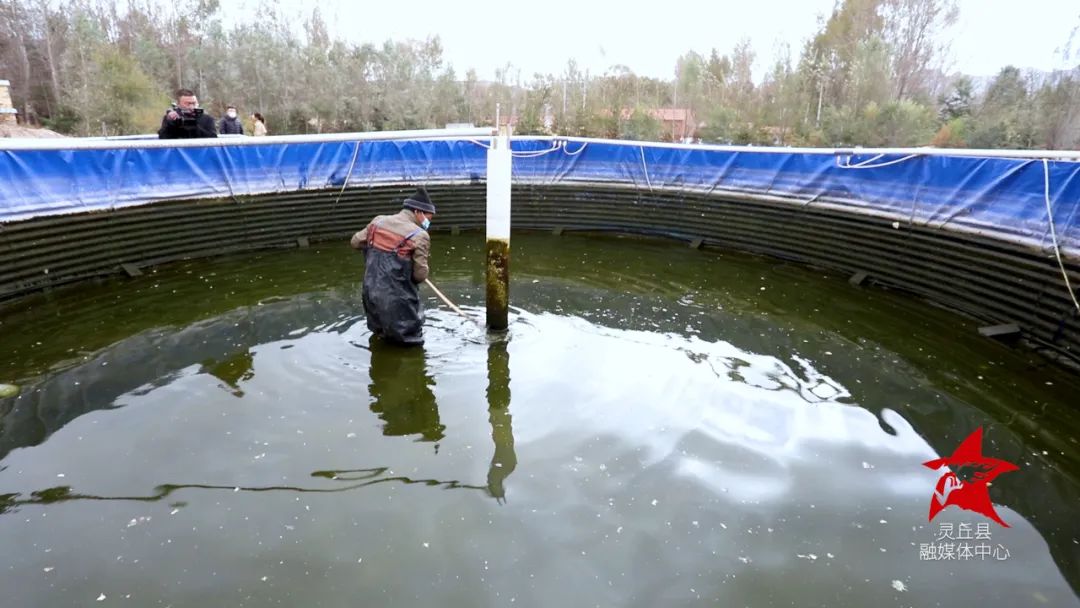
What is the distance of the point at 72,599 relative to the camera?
2.65 meters

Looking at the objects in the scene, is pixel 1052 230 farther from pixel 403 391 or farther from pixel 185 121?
pixel 185 121

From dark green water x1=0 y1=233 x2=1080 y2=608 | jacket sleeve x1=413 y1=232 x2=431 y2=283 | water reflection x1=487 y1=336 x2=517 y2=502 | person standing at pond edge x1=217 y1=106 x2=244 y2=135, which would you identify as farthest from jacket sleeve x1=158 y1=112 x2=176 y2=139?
water reflection x1=487 y1=336 x2=517 y2=502

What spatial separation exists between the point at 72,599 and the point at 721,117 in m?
19.9

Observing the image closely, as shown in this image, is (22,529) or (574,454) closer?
(22,529)

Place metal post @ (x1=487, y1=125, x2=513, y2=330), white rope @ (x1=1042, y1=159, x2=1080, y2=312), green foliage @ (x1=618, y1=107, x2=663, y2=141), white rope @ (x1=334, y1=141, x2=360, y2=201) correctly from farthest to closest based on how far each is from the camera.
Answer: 1. green foliage @ (x1=618, y1=107, x2=663, y2=141)
2. white rope @ (x1=334, y1=141, x2=360, y2=201)
3. metal post @ (x1=487, y1=125, x2=513, y2=330)
4. white rope @ (x1=1042, y1=159, x2=1080, y2=312)

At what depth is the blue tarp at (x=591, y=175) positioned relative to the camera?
600 cm

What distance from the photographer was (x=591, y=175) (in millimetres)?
10102

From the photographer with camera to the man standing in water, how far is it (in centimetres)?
430

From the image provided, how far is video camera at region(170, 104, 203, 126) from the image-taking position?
25.4 feet

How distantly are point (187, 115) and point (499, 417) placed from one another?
6.29 meters

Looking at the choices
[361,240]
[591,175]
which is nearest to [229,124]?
[591,175]

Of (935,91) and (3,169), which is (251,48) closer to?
(3,169)

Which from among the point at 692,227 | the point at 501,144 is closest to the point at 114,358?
the point at 501,144

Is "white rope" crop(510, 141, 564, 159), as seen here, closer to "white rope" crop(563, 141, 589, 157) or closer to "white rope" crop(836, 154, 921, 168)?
"white rope" crop(563, 141, 589, 157)
